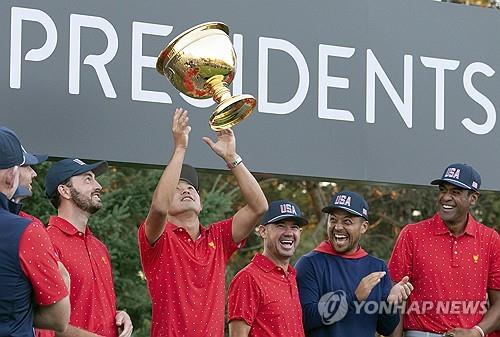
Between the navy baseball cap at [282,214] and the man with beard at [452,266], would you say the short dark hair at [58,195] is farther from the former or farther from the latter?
the man with beard at [452,266]

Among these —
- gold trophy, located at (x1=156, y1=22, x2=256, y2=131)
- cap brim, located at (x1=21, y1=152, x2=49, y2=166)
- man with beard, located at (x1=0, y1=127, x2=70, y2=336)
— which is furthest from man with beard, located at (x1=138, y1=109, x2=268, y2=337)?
man with beard, located at (x1=0, y1=127, x2=70, y2=336)

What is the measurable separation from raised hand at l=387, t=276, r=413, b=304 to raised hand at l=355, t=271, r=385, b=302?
12 cm

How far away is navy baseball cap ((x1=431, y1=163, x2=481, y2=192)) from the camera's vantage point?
8.10 meters

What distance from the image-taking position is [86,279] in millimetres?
6672

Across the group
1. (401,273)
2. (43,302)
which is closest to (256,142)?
(401,273)

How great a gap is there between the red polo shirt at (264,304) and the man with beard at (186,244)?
0.33 meters

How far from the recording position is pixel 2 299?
5.07 meters

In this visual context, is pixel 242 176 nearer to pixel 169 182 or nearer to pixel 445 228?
pixel 169 182

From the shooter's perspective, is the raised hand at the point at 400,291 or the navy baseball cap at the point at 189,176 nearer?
the navy baseball cap at the point at 189,176

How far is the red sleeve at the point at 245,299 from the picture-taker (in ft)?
24.2

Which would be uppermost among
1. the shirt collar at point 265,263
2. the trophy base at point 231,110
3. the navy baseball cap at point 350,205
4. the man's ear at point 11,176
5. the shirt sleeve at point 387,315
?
the trophy base at point 231,110

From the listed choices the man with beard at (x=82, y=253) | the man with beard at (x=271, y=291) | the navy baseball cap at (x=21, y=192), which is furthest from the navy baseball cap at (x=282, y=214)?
the navy baseball cap at (x=21, y=192)

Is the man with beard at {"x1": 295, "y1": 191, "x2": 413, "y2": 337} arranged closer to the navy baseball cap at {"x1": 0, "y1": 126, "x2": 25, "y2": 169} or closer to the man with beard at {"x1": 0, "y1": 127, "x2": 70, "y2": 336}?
the man with beard at {"x1": 0, "y1": 127, "x2": 70, "y2": 336}

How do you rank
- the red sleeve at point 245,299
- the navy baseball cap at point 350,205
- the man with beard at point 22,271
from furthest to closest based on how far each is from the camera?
the navy baseball cap at point 350,205 → the red sleeve at point 245,299 → the man with beard at point 22,271
